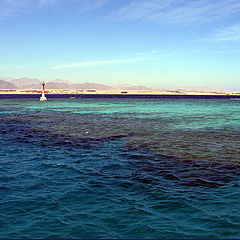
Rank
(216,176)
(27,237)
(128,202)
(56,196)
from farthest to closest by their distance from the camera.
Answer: (216,176), (56,196), (128,202), (27,237)

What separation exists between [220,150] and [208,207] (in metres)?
9.91

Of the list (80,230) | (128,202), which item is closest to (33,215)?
(80,230)

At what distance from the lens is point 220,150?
18.7m

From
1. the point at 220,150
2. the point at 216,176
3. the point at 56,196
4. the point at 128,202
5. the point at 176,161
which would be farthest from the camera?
the point at 220,150

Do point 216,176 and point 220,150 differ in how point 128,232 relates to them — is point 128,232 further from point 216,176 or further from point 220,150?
point 220,150

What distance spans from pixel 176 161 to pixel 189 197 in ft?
17.7

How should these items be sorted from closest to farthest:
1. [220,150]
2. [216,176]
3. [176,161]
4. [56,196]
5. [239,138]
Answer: [56,196], [216,176], [176,161], [220,150], [239,138]

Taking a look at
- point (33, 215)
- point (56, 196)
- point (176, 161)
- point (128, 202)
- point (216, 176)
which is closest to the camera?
point (33, 215)

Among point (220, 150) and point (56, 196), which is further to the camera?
point (220, 150)

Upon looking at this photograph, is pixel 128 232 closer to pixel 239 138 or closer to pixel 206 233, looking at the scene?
pixel 206 233

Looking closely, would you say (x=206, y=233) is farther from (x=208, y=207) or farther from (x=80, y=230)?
(x=80, y=230)

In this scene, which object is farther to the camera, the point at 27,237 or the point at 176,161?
the point at 176,161

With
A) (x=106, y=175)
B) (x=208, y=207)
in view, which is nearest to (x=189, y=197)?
(x=208, y=207)

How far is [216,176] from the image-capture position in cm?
1284
